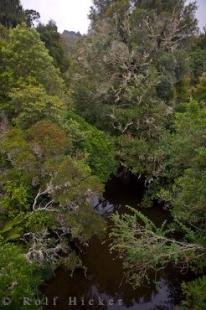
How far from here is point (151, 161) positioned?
65.2 ft

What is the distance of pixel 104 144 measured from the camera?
749 inches

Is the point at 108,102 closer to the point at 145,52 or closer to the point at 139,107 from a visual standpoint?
the point at 139,107

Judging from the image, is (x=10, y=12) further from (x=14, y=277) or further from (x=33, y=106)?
(x=14, y=277)

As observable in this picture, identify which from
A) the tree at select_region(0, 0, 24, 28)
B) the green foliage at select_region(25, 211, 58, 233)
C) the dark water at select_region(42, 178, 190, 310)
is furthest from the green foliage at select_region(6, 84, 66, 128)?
the tree at select_region(0, 0, 24, 28)

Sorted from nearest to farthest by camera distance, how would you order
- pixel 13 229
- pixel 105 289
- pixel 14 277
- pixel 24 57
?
pixel 14 277 → pixel 13 229 → pixel 105 289 → pixel 24 57

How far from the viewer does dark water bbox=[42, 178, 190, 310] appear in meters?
13.4

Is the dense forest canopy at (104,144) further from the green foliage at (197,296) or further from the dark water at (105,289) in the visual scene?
the dark water at (105,289)

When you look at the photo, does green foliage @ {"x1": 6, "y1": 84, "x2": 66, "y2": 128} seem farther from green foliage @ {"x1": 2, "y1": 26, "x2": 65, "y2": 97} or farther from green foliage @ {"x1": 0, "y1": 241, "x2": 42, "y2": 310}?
green foliage @ {"x1": 0, "y1": 241, "x2": 42, "y2": 310}

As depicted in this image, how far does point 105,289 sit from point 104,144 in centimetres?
Result: 735

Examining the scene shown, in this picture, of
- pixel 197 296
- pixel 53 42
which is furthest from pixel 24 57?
pixel 53 42

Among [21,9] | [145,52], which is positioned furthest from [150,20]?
[21,9]

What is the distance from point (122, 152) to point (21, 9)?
88.6 ft

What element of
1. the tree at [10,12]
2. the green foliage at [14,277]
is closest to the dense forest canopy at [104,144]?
the green foliage at [14,277]

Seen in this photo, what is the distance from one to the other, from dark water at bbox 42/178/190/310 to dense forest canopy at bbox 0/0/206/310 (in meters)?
0.46
